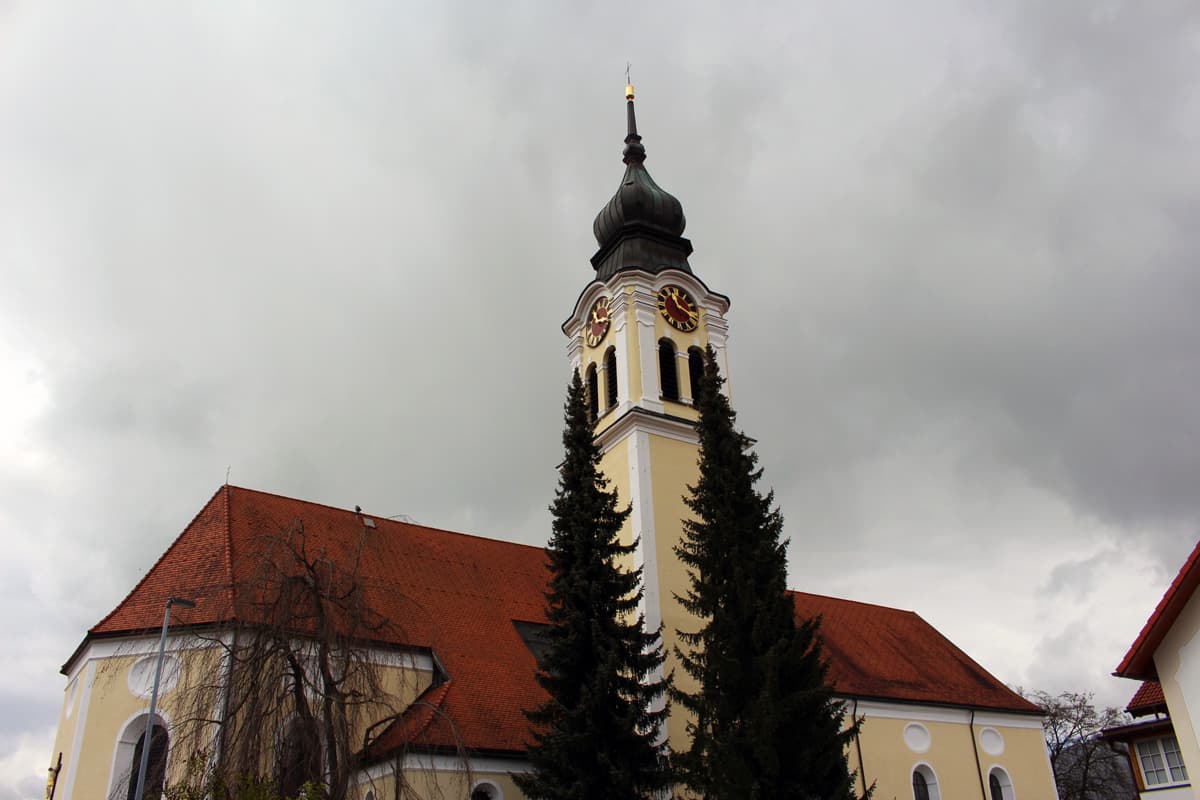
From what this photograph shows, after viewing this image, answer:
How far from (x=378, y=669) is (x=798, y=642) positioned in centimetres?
717

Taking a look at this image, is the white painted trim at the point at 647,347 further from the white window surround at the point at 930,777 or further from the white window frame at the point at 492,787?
the white window surround at the point at 930,777

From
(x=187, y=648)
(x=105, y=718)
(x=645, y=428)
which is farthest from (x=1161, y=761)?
(x=105, y=718)

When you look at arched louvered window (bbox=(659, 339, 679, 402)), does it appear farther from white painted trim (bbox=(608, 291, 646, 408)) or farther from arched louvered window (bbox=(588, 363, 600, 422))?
arched louvered window (bbox=(588, 363, 600, 422))

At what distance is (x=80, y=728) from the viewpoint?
19328mm

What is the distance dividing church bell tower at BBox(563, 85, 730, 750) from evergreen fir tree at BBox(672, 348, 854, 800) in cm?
539

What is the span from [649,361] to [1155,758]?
16571 mm

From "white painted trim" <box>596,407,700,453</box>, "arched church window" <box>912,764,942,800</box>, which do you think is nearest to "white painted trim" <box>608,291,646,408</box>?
"white painted trim" <box>596,407,700,453</box>

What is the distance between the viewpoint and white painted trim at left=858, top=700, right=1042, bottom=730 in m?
28.4

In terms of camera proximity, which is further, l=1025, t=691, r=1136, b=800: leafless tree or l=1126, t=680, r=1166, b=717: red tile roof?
l=1025, t=691, r=1136, b=800: leafless tree

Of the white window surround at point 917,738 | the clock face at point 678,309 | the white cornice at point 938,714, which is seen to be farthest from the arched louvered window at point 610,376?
the white window surround at point 917,738

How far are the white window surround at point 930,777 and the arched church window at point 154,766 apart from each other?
2073 centimetres

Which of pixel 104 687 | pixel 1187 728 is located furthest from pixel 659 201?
pixel 1187 728

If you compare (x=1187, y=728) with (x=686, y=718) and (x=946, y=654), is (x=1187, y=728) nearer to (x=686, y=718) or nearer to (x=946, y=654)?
(x=686, y=718)

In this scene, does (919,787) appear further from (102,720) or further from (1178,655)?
(102,720)
